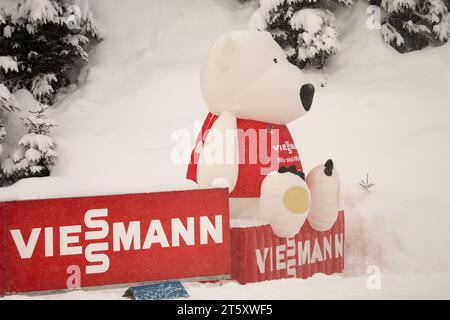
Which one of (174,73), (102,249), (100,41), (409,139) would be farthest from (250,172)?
(100,41)

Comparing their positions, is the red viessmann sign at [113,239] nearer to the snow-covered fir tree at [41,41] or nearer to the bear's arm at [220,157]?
the bear's arm at [220,157]

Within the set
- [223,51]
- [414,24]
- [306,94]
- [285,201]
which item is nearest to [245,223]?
[285,201]

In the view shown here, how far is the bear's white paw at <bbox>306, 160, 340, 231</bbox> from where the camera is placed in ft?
12.6

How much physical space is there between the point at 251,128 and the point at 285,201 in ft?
2.09

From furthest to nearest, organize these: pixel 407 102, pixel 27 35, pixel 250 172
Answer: pixel 27 35 < pixel 407 102 < pixel 250 172

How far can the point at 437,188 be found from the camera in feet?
19.7

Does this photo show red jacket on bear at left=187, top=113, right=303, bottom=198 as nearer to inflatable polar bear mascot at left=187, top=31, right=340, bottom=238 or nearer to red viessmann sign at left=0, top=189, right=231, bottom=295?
inflatable polar bear mascot at left=187, top=31, right=340, bottom=238

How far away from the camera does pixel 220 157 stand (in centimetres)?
375

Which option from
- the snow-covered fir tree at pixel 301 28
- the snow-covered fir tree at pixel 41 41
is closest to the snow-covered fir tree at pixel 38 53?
the snow-covered fir tree at pixel 41 41

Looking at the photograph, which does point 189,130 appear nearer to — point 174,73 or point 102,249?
point 174,73

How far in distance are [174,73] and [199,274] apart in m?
6.47

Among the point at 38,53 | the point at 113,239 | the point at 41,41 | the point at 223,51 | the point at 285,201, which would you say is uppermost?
the point at 41,41

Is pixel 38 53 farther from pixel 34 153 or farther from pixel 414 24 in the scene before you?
pixel 414 24

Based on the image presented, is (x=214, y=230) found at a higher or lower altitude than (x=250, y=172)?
lower
